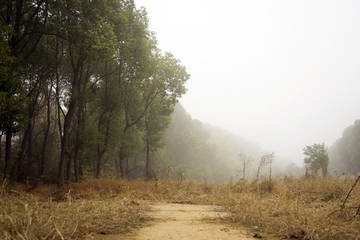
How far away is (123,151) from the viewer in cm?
1758

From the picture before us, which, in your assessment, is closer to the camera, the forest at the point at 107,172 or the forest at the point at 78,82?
the forest at the point at 107,172

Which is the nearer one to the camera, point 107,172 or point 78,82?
point 78,82

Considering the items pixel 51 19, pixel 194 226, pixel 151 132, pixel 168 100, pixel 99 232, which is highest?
pixel 51 19

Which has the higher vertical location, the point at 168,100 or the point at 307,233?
the point at 168,100

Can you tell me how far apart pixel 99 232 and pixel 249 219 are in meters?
2.92

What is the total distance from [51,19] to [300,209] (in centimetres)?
1310

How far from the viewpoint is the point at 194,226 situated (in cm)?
396

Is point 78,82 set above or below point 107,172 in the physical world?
above

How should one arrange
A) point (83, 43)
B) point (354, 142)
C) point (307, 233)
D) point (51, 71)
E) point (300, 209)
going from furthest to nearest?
point (354, 142) < point (51, 71) < point (83, 43) < point (300, 209) < point (307, 233)

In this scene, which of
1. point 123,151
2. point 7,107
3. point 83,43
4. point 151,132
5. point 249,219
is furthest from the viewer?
point 151,132

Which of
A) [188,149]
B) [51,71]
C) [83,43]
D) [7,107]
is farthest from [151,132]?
[188,149]

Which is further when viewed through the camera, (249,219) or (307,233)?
(249,219)

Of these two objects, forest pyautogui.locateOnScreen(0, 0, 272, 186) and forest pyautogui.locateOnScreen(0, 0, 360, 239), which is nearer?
forest pyautogui.locateOnScreen(0, 0, 360, 239)

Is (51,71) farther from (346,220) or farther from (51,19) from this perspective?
(346,220)
